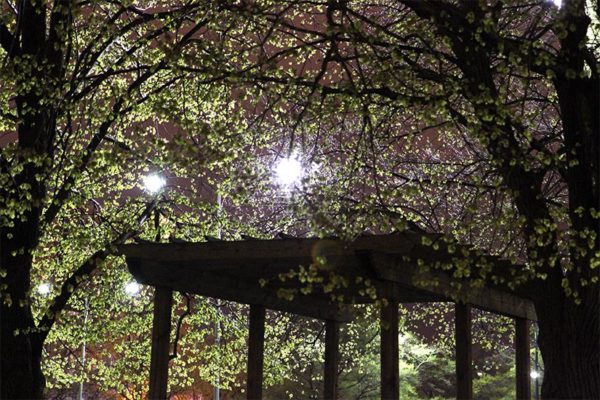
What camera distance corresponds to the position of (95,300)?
575 inches

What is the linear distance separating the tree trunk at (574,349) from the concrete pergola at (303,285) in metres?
1.06

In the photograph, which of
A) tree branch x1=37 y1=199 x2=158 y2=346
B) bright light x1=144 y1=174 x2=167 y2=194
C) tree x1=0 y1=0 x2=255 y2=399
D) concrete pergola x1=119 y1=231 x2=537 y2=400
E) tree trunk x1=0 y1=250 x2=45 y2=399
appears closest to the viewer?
concrete pergola x1=119 y1=231 x2=537 y2=400

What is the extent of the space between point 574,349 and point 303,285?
392cm

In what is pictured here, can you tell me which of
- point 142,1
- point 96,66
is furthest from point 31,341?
point 142,1

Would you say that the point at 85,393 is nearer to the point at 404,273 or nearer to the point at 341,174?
the point at 341,174

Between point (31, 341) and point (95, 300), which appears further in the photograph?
point (95, 300)

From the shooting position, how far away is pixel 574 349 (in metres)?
9.48

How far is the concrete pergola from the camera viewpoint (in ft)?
30.2

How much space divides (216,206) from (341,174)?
219cm

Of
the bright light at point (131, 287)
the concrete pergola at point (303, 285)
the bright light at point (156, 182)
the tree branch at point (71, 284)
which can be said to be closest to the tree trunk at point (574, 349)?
the concrete pergola at point (303, 285)

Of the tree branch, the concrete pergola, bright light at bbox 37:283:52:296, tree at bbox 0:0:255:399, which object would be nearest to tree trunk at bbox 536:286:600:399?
the concrete pergola

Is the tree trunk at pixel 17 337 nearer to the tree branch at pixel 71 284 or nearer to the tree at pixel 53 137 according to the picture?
the tree at pixel 53 137

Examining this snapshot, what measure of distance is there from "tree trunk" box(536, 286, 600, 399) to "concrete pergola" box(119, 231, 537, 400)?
106cm

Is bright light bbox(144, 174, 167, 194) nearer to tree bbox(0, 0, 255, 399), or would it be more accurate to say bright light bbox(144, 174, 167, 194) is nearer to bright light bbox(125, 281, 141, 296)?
tree bbox(0, 0, 255, 399)
